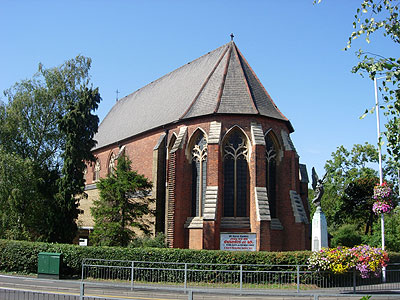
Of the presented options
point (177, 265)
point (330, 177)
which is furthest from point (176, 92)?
point (330, 177)

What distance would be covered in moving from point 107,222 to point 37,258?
4.27 m

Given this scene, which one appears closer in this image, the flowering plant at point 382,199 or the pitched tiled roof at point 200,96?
the flowering plant at point 382,199

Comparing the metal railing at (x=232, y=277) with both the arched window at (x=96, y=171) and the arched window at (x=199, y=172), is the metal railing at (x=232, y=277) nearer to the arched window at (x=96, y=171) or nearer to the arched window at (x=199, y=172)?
the arched window at (x=199, y=172)

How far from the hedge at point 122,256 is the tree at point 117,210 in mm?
3164

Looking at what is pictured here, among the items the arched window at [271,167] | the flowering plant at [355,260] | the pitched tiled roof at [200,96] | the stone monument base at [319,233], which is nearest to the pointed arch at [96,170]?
the pitched tiled roof at [200,96]

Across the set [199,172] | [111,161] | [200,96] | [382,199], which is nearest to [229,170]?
[199,172]

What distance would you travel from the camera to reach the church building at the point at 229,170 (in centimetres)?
2430

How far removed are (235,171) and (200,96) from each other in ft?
19.0

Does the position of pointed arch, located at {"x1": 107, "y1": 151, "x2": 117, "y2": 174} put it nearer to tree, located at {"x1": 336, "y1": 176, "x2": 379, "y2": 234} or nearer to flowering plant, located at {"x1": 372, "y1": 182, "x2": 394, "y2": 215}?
flowering plant, located at {"x1": 372, "y1": 182, "x2": 394, "y2": 215}

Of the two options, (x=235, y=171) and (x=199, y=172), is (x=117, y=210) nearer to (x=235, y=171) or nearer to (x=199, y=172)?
(x=199, y=172)

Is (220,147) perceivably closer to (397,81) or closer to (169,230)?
(169,230)

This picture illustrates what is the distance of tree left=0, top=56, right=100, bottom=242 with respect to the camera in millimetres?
24578

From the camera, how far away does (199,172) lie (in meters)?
26.5

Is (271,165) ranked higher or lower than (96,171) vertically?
lower
